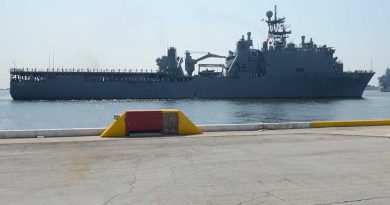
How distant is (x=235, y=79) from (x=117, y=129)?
70197mm

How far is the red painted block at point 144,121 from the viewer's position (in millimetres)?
11875

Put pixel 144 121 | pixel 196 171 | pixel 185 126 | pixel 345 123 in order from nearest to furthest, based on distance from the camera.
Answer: pixel 196 171 → pixel 144 121 → pixel 185 126 → pixel 345 123

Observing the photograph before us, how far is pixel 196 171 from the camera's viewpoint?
6.86 meters

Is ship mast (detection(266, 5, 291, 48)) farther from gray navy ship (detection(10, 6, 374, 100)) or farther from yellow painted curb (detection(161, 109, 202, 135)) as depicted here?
yellow painted curb (detection(161, 109, 202, 135))

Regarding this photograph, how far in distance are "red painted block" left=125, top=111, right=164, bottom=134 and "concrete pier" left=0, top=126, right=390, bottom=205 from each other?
1178mm

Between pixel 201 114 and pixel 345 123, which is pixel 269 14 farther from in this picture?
pixel 345 123

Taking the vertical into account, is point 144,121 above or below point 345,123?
above

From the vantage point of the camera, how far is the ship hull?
76875 millimetres

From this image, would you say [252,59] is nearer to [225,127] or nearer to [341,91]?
[341,91]

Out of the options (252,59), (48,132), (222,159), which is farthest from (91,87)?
(222,159)

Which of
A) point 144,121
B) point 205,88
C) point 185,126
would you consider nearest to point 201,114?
point 185,126

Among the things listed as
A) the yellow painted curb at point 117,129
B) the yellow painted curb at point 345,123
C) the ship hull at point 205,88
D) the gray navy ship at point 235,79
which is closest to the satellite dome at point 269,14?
the gray navy ship at point 235,79

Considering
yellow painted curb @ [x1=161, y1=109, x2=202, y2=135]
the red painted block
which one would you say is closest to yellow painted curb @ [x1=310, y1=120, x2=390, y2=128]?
yellow painted curb @ [x1=161, y1=109, x2=202, y2=135]

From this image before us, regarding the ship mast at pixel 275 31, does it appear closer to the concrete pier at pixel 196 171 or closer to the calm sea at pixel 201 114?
the calm sea at pixel 201 114
